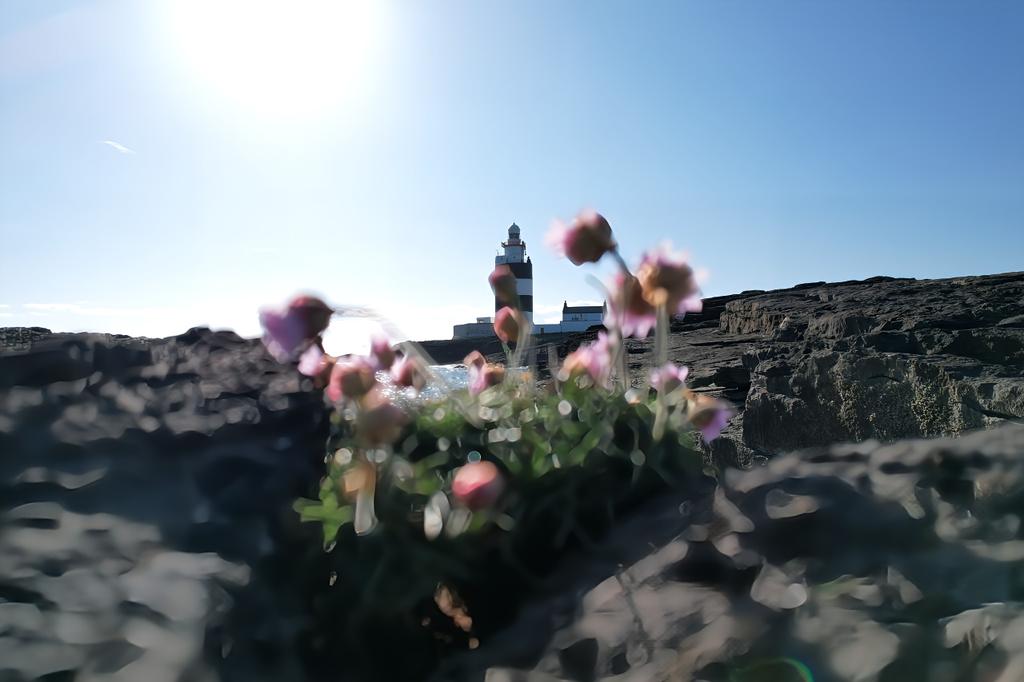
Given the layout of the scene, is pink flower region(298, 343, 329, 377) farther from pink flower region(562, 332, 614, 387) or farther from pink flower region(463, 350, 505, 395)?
pink flower region(562, 332, 614, 387)

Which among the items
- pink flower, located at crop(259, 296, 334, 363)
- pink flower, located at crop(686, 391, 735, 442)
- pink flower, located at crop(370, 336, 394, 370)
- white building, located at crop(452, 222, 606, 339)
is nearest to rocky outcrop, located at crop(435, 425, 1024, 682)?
pink flower, located at crop(686, 391, 735, 442)

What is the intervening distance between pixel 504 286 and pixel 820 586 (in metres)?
0.64

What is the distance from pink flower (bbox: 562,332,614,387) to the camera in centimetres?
88

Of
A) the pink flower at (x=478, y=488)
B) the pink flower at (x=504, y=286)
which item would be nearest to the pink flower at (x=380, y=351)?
the pink flower at (x=504, y=286)

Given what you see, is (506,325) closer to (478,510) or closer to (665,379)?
(665,379)

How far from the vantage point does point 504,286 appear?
3.21ft

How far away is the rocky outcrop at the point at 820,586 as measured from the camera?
0.36 meters

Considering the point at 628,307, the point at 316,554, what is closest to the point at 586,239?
the point at 628,307

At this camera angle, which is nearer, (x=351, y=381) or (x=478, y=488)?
(x=478, y=488)

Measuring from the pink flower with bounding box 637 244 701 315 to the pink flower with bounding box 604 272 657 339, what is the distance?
0.01 meters

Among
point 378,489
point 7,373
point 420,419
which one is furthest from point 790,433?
point 7,373

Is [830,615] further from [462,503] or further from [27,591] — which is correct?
[27,591]

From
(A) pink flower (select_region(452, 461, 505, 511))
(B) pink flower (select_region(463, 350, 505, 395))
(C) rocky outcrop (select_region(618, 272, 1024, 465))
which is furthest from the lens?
(C) rocky outcrop (select_region(618, 272, 1024, 465))

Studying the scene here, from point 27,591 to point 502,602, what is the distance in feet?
1.18
